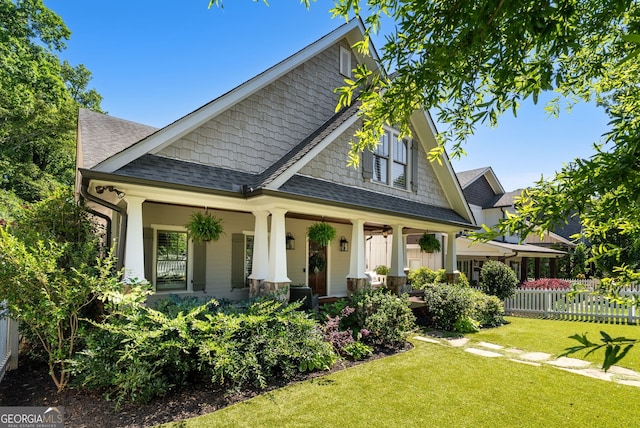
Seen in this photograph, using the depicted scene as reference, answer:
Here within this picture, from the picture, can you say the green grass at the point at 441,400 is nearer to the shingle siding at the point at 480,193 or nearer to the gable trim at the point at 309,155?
the gable trim at the point at 309,155

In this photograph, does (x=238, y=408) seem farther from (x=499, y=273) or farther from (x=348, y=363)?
(x=499, y=273)

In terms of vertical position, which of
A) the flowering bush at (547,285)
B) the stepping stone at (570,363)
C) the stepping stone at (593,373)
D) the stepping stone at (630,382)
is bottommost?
the stepping stone at (570,363)

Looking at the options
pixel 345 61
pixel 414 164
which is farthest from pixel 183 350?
pixel 345 61

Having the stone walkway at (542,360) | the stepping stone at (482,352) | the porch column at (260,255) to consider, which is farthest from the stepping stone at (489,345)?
the porch column at (260,255)

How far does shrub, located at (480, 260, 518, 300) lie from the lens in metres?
12.9

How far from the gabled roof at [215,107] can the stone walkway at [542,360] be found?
260 inches

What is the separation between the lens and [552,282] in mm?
16016

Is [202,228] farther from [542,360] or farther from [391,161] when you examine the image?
[542,360]

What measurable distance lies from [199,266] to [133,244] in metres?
3.08

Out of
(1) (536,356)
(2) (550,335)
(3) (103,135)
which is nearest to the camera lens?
(1) (536,356)

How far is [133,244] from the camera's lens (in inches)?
238

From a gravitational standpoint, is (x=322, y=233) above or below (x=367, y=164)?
below

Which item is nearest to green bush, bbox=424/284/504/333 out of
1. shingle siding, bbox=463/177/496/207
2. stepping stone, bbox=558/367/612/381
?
stepping stone, bbox=558/367/612/381

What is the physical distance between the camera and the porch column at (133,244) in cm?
598
